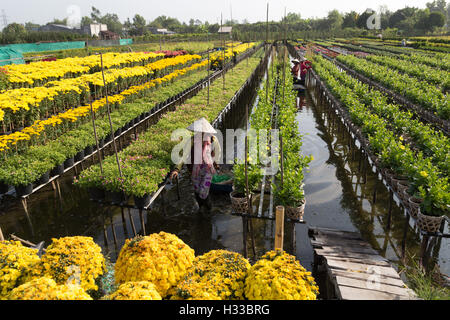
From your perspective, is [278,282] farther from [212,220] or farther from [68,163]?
[68,163]

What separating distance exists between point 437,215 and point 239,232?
3.81 metres

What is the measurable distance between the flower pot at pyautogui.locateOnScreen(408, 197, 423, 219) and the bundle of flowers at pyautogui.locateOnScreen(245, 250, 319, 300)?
3.97 metres

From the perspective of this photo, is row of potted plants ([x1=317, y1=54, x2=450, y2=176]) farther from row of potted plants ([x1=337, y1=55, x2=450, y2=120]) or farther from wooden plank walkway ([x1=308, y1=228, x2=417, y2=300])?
wooden plank walkway ([x1=308, y1=228, x2=417, y2=300])

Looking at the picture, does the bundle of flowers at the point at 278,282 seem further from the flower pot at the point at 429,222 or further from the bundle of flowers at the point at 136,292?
the flower pot at the point at 429,222

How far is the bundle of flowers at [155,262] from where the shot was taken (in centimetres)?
293

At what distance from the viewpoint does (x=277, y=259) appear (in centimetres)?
296

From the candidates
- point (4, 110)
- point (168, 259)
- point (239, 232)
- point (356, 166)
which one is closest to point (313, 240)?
point (239, 232)

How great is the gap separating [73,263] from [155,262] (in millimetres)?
862

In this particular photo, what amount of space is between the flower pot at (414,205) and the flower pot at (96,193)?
20.2 feet

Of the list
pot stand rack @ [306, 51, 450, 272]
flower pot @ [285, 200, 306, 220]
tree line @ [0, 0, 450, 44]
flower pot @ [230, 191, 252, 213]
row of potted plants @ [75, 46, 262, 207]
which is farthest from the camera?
tree line @ [0, 0, 450, 44]

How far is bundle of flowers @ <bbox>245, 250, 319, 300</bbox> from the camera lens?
2621 mm

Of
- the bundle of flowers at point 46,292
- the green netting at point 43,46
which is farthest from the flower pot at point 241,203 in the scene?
the green netting at point 43,46

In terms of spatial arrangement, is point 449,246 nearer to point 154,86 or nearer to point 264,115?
point 264,115

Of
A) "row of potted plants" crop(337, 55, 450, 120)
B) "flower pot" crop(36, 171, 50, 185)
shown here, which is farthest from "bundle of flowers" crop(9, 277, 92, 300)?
"row of potted plants" crop(337, 55, 450, 120)
